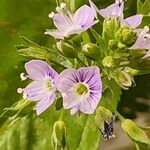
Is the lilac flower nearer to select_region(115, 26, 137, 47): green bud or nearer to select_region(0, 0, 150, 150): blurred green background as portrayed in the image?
select_region(115, 26, 137, 47): green bud

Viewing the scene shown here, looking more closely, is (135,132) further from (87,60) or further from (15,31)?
(15,31)

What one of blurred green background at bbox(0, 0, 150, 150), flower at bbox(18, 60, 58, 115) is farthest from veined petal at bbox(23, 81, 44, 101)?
blurred green background at bbox(0, 0, 150, 150)

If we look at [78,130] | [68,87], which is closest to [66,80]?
[68,87]

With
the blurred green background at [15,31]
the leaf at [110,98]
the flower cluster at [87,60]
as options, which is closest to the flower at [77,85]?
the flower cluster at [87,60]

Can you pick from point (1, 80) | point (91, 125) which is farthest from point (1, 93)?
point (91, 125)

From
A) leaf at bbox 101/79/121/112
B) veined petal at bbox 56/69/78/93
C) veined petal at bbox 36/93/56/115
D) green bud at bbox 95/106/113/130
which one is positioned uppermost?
veined petal at bbox 56/69/78/93

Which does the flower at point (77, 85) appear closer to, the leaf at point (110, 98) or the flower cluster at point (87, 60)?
the flower cluster at point (87, 60)
